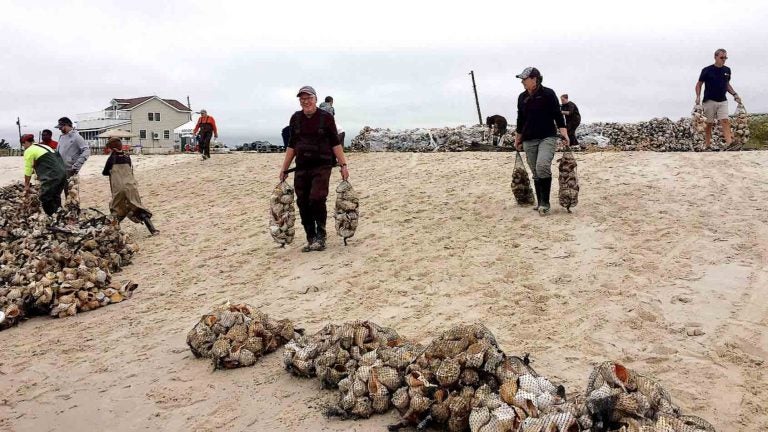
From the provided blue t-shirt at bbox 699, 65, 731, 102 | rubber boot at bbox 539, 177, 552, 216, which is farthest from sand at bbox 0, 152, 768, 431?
blue t-shirt at bbox 699, 65, 731, 102

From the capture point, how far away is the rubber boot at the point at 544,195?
8328mm

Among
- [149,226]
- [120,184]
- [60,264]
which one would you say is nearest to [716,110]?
[149,226]

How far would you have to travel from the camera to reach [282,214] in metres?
7.96

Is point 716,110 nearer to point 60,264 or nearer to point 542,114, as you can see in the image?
point 542,114

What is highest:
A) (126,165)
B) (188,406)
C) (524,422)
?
(126,165)

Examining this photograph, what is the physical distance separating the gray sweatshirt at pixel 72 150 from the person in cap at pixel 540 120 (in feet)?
24.0

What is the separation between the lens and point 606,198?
909 centimetres

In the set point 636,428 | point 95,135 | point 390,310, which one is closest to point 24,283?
point 390,310

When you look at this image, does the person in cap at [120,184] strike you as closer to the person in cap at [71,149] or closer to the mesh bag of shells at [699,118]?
the person in cap at [71,149]

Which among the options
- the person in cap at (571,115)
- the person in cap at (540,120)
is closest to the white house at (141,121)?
the person in cap at (571,115)

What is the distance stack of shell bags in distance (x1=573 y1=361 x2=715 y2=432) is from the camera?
2906 mm

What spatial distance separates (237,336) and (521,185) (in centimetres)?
536

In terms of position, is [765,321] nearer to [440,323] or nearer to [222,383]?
[440,323]

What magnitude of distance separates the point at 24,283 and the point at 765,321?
7.41m
